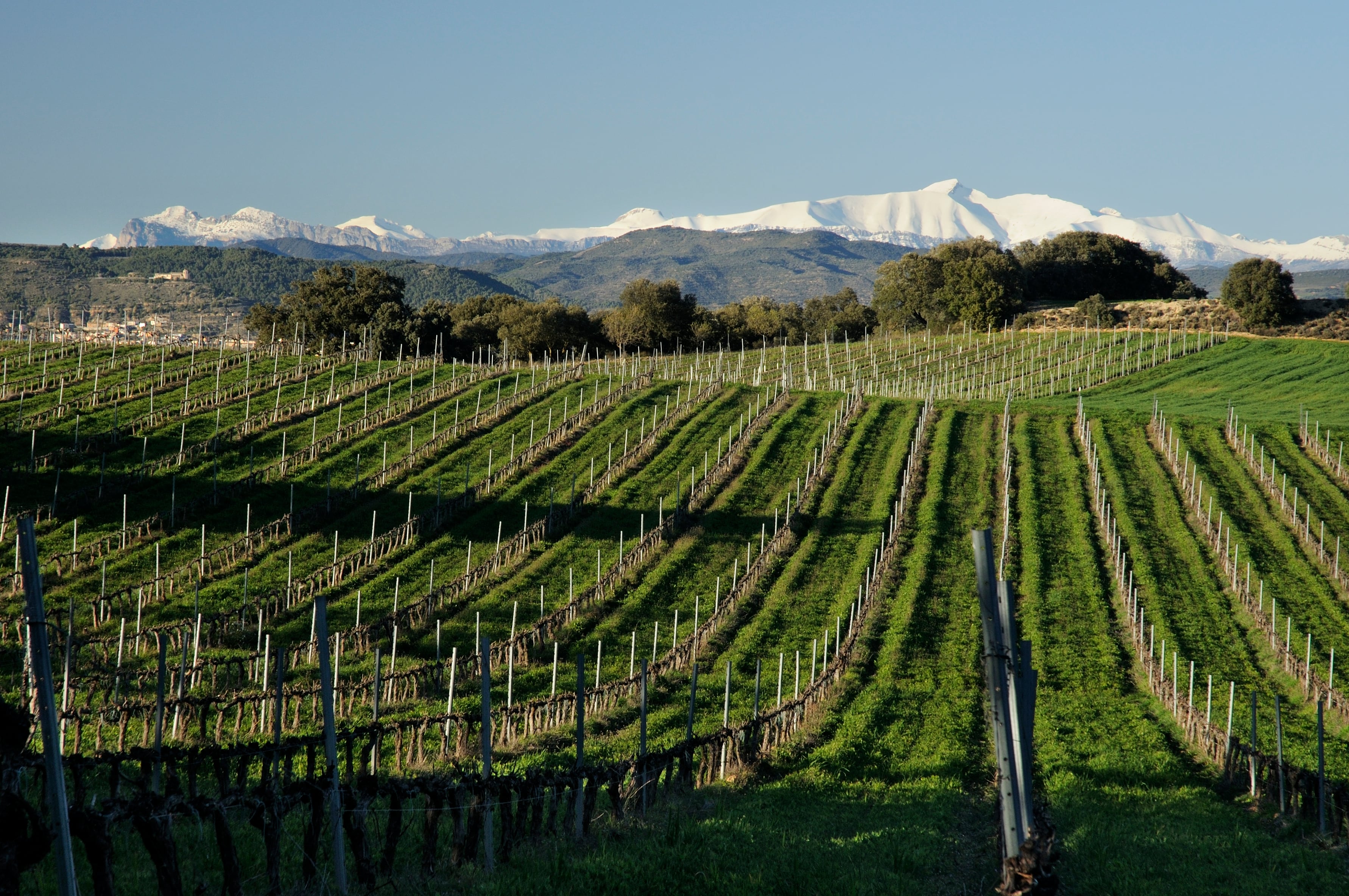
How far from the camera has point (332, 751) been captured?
9.95 metres

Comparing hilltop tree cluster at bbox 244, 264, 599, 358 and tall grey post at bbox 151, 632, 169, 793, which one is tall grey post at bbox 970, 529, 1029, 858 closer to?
tall grey post at bbox 151, 632, 169, 793

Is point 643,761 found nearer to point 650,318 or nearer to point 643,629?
point 643,629

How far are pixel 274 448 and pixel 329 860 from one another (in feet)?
114

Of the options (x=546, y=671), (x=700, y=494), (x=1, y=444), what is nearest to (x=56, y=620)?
(x=546, y=671)

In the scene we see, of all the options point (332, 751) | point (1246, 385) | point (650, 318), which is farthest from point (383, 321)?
point (332, 751)

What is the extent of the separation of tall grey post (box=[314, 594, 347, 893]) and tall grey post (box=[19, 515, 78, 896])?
238 cm

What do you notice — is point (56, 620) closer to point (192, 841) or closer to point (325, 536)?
point (325, 536)

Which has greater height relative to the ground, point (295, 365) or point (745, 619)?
point (295, 365)

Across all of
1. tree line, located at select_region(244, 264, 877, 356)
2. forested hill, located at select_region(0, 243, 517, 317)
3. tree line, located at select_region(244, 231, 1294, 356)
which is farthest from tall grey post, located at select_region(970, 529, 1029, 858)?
forested hill, located at select_region(0, 243, 517, 317)

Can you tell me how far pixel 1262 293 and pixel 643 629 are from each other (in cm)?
7040

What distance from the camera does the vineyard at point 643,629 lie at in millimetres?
11328

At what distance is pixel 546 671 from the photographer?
2591 centimetres

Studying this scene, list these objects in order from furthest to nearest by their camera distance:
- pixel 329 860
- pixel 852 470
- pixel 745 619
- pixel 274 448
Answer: pixel 852 470
pixel 274 448
pixel 745 619
pixel 329 860

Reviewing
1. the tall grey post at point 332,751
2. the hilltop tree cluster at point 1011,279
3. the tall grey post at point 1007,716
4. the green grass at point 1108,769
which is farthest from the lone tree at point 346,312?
the tall grey post at point 1007,716
